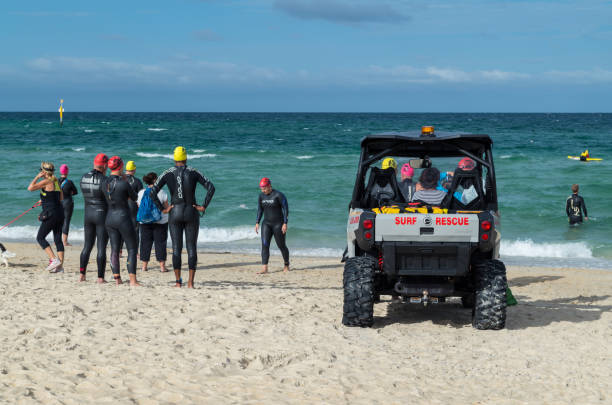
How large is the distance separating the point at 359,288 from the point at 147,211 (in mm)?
4904

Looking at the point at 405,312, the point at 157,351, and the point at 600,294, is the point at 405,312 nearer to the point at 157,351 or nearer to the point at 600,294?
the point at 157,351

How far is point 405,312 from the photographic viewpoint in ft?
25.9

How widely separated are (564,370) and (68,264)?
9.40 meters

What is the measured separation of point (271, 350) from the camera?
19.2ft

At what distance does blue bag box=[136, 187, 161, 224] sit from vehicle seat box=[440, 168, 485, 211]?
525 centimetres

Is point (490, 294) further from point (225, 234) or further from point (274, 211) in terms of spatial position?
point (225, 234)

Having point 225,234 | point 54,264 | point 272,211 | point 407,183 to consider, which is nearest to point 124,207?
point 54,264

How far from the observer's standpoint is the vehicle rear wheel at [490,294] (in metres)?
6.52

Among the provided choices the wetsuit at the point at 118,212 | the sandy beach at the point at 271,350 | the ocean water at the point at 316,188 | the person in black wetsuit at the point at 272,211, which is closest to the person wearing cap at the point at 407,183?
the sandy beach at the point at 271,350

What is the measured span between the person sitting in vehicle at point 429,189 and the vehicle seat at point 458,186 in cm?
11

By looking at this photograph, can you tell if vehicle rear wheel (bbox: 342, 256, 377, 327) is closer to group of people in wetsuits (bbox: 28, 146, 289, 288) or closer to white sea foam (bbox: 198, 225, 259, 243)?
group of people in wetsuits (bbox: 28, 146, 289, 288)

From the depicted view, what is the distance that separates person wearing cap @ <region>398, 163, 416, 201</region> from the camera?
710 centimetres

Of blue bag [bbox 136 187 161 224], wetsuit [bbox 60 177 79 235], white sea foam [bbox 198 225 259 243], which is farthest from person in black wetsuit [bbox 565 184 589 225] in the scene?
wetsuit [bbox 60 177 79 235]

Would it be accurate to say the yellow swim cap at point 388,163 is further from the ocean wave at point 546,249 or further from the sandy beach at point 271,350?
the ocean wave at point 546,249
